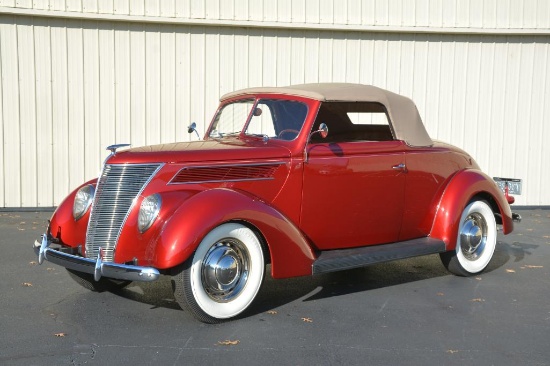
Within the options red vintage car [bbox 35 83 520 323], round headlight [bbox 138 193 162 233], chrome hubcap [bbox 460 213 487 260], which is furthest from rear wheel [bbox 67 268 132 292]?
chrome hubcap [bbox 460 213 487 260]

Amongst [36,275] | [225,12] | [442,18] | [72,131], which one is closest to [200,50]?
[225,12]

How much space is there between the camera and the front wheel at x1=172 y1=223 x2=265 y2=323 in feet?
17.1

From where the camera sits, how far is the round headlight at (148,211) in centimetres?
526

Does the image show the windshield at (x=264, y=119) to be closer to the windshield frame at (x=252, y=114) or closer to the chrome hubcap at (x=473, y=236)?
the windshield frame at (x=252, y=114)

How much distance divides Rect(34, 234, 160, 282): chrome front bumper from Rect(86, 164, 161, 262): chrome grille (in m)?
0.18

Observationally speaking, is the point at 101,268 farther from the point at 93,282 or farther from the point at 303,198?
the point at 303,198

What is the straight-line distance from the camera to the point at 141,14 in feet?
36.1

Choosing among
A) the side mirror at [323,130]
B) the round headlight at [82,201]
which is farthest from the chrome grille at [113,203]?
the side mirror at [323,130]

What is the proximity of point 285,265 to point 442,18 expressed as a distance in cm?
762

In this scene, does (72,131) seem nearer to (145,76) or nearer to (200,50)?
(145,76)

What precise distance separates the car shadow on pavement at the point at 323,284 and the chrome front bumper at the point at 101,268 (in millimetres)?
824

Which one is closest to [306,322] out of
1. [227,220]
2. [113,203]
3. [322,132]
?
[227,220]

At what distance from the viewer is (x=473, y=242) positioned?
7230mm

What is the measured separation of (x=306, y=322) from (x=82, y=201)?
2146 mm
